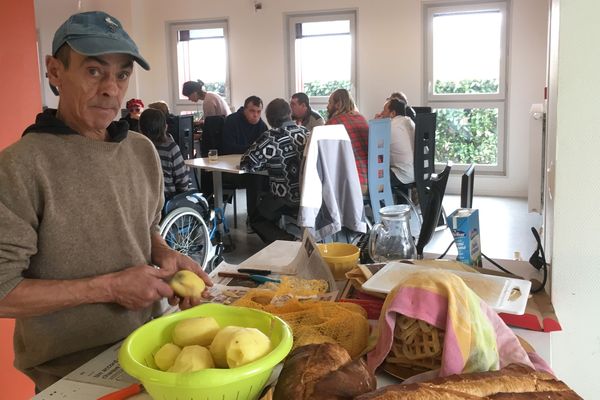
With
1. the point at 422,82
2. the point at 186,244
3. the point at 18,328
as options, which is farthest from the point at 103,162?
the point at 422,82

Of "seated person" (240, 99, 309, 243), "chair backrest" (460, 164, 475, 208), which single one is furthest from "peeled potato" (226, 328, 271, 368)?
"seated person" (240, 99, 309, 243)

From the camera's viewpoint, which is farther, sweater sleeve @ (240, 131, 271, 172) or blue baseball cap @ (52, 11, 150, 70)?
sweater sleeve @ (240, 131, 271, 172)

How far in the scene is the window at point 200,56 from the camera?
25.9ft

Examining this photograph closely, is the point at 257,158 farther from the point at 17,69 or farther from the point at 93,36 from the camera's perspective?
the point at 93,36

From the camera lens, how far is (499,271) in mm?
1553

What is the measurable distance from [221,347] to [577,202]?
3.12 feet

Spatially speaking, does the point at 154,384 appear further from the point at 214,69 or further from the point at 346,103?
the point at 214,69

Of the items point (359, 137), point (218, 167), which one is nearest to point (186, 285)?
point (218, 167)

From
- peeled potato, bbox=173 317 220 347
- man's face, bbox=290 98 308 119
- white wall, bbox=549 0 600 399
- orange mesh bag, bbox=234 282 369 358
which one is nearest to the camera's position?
peeled potato, bbox=173 317 220 347

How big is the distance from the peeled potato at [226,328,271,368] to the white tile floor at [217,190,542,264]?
3099mm

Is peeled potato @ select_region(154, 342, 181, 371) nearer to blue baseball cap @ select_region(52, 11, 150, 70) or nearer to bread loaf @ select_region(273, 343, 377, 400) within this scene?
bread loaf @ select_region(273, 343, 377, 400)

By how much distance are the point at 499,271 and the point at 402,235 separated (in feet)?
0.88

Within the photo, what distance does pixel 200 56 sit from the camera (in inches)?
316

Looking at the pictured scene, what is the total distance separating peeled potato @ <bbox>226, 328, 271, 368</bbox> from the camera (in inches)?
33.0
